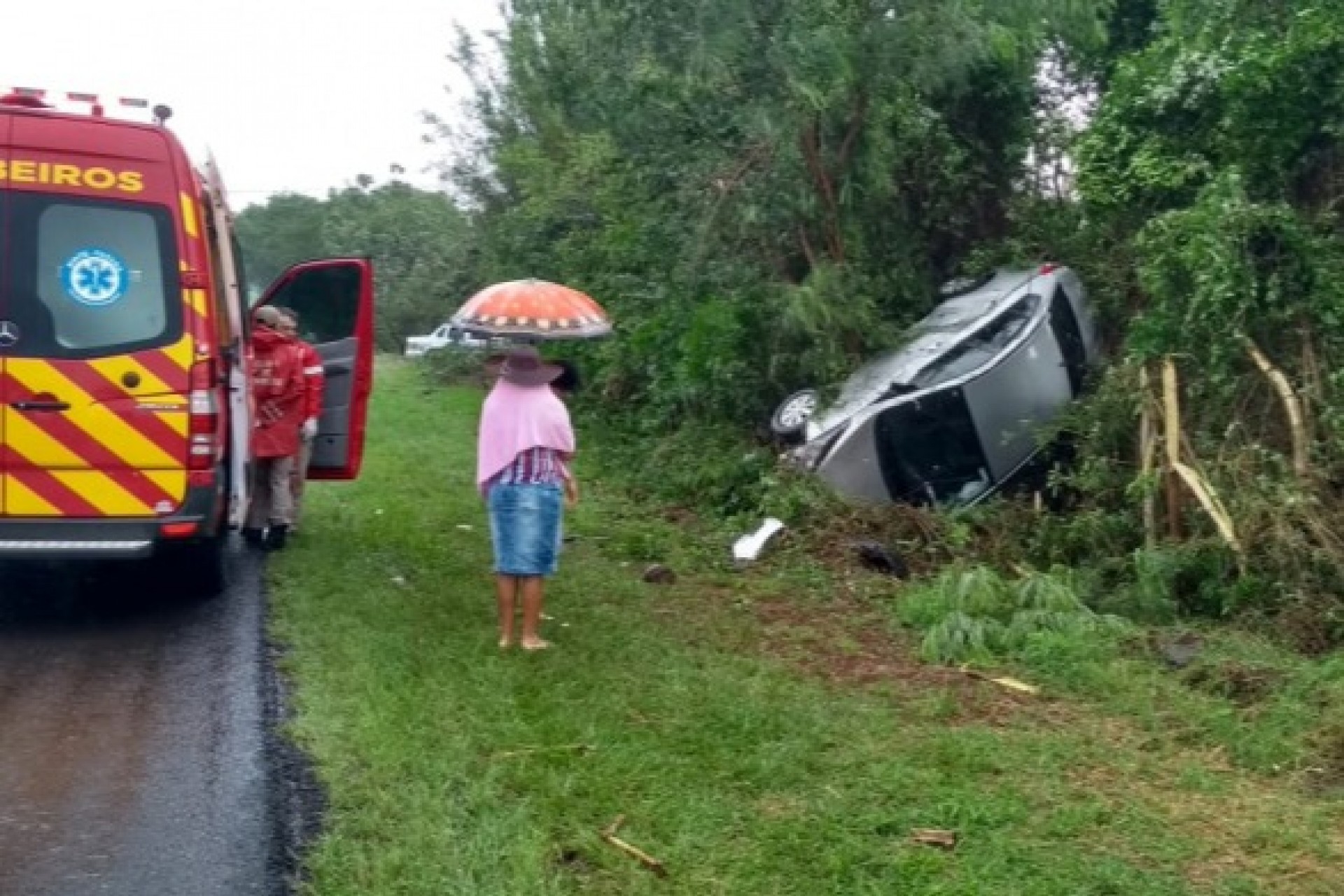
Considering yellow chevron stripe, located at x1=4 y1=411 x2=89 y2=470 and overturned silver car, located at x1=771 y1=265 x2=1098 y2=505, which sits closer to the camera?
yellow chevron stripe, located at x1=4 y1=411 x2=89 y2=470

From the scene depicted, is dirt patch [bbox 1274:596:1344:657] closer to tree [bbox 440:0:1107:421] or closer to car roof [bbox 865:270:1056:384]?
car roof [bbox 865:270:1056:384]

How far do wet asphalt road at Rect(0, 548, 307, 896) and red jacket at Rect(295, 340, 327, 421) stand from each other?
143 centimetres

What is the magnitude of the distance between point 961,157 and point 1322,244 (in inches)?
161

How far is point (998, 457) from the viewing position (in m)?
11.3

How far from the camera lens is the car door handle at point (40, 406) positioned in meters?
7.87

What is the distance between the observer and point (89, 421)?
7918 mm

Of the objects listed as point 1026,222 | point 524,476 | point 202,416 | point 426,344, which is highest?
point 1026,222

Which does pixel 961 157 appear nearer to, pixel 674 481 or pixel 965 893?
pixel 674 481

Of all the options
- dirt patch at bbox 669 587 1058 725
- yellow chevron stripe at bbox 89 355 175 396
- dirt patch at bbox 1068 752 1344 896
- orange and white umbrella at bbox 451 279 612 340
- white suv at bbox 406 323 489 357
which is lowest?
white suv at bbox 406 323 489 357

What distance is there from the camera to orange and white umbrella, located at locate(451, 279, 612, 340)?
25.4 ft

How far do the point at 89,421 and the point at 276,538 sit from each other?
3.01 metres

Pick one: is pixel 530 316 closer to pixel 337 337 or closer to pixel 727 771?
pixel 727 771

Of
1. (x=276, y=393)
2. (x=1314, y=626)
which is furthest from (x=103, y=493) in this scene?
(x=1314, y=626)

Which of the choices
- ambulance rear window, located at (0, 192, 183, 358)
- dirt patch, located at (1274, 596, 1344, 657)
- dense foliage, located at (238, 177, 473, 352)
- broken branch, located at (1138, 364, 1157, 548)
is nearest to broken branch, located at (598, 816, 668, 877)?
ambulance rear window, located at (0, 192, 183, 358)
